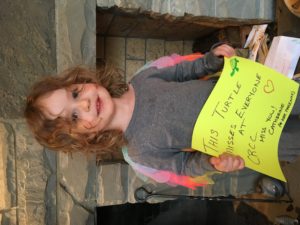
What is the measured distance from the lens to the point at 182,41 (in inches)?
98.4

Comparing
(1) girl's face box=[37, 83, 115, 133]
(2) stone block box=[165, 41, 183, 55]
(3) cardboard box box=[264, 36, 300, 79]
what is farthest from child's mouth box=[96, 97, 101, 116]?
(2) stone block box=[165, 41, 183, 55]

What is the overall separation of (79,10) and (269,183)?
1.31 metres

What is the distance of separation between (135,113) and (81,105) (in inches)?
8.3

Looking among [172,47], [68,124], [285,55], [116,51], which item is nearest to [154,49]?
[172,47]

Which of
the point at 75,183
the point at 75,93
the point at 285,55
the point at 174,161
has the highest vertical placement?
the point at 285,55

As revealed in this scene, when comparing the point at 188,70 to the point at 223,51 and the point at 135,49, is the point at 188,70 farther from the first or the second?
the point at 135,49

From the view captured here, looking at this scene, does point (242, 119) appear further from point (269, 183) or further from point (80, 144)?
point (269, 183)

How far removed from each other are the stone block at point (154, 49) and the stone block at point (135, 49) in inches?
1.4

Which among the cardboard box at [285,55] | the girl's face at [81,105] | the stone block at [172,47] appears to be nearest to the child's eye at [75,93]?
the girl's face at [81,105]

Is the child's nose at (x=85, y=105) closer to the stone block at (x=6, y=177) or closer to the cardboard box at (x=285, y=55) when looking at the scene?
the stone block at (x=6, y=177)

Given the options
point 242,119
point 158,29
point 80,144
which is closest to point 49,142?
point 80,144

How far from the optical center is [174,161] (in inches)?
53.2

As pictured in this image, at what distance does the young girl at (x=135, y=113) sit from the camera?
1.27m

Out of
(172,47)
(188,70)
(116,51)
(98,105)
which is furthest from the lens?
(172,47)
